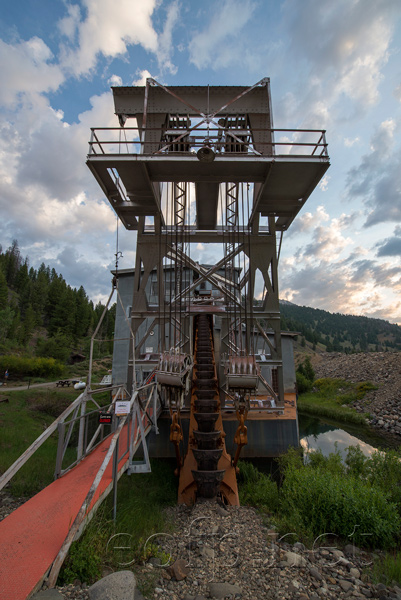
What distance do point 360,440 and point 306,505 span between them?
17.8m

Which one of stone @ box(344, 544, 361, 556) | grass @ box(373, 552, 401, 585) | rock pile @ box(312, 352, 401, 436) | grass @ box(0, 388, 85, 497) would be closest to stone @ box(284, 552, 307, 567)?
grass @ box(373, 552, 401, 585)

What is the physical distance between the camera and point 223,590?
3969mm

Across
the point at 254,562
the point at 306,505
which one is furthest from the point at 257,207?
the point at 254,562

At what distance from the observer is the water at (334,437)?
2020 centimetres

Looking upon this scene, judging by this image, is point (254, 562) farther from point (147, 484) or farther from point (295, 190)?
point (295, 190)

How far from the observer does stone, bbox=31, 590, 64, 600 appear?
115 inches

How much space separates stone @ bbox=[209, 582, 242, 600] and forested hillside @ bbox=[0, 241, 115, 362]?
4134 cm

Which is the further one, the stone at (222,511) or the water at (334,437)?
the water at (334,437)

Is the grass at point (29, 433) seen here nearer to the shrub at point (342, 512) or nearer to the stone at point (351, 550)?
the shrub at point (342, 512)

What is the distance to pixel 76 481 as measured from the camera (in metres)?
5.17

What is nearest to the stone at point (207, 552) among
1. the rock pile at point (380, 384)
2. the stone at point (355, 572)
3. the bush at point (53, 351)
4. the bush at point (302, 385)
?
the stone at point (355, 572)

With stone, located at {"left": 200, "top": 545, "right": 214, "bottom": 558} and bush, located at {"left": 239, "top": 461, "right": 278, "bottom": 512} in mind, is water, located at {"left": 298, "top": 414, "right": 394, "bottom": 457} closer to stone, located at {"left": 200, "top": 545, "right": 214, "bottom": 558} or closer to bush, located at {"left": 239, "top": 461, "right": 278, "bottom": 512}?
bush, located at {"left": 239, "top": 461, "right": 278, "bottom": 512}

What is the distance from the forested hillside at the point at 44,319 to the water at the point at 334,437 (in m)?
29.8

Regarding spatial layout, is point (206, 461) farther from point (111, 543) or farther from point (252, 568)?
point (111, 543)
